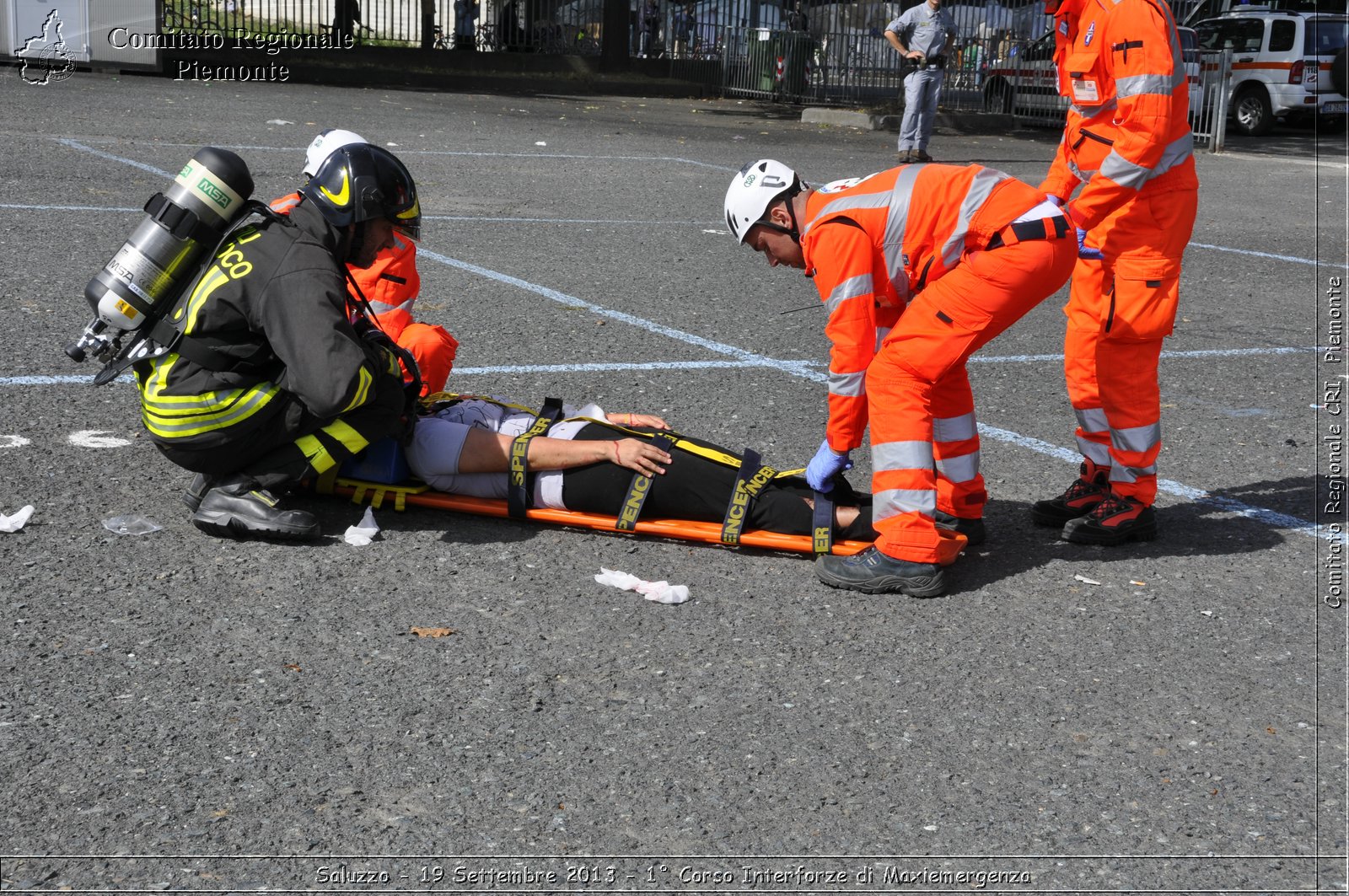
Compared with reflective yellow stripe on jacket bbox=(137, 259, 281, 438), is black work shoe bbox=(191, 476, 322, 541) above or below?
below

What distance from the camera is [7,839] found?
2.85 metres

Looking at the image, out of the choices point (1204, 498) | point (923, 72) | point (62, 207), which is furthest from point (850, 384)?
point (923, 72)

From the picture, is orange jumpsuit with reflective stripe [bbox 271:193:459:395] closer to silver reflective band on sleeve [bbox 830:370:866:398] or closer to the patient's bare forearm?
the patient's bare forearm

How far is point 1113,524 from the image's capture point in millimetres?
4914

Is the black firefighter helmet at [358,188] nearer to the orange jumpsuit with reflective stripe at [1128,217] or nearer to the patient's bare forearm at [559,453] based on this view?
the patient's bare forearm at [559,453]

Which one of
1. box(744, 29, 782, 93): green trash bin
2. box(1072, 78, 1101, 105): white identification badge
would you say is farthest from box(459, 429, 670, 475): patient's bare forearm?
box(744, 29, 782, 93): green trash bin

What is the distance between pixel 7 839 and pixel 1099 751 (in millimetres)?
2557

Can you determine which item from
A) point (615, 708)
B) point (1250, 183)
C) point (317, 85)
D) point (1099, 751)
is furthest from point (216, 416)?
point (317, 85)

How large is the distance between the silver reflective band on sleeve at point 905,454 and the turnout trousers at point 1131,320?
Answer: 3.43 feet

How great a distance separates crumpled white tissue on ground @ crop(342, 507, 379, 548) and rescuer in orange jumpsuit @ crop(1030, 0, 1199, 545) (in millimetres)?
2466

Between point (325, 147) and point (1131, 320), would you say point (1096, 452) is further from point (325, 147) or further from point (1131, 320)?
point (325, 147)

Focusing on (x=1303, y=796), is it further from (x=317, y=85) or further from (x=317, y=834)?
(x=317, y=85)

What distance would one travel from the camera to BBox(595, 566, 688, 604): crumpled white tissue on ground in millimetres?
4250

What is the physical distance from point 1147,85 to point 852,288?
1490mm
